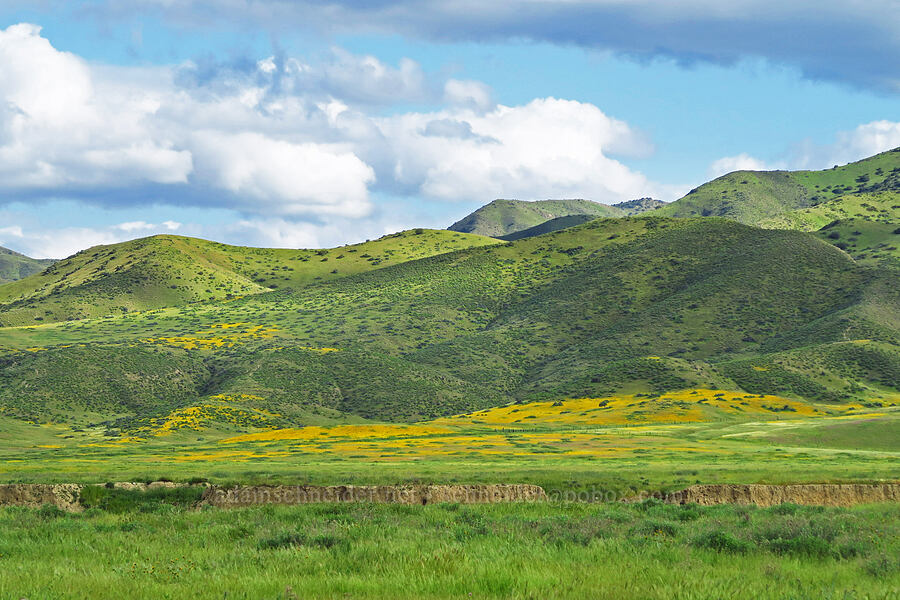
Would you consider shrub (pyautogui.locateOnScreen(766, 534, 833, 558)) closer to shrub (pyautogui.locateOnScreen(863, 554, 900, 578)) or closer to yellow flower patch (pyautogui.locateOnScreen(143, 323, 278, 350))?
shrub (pyautogui.locateOnScreen(863, 554, 900, 578))

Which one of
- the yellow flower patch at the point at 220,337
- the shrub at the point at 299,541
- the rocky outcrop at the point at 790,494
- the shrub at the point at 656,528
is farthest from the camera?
the yellow flower patch at the point at 220,337

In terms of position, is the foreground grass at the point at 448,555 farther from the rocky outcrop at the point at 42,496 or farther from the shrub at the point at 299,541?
the rocky outcrop at the point at 42,496

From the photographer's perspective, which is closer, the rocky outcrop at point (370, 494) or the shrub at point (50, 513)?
the shrub at point (50, 513)

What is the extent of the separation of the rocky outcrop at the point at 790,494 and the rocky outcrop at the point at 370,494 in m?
5.26

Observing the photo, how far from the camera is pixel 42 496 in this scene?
25.1 m

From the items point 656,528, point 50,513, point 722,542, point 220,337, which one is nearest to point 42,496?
point 50,513

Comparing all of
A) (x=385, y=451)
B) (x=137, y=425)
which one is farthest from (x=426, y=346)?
(x=385, y=451)

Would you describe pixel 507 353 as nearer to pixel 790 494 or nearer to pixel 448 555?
pixel 790 494

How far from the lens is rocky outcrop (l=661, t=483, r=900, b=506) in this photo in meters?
28.0

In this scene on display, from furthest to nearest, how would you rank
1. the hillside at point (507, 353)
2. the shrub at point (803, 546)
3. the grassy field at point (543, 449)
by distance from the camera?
the hillside at point (507, 353)
the grassy field at point (543, 449)
the shrub at point (803, 546)

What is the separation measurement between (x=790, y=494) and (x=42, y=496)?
24.4 m

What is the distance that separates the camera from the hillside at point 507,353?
130625mm

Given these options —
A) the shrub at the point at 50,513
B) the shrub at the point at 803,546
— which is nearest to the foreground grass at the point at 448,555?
the shrub at the point at 803,546

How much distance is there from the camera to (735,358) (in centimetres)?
14788
